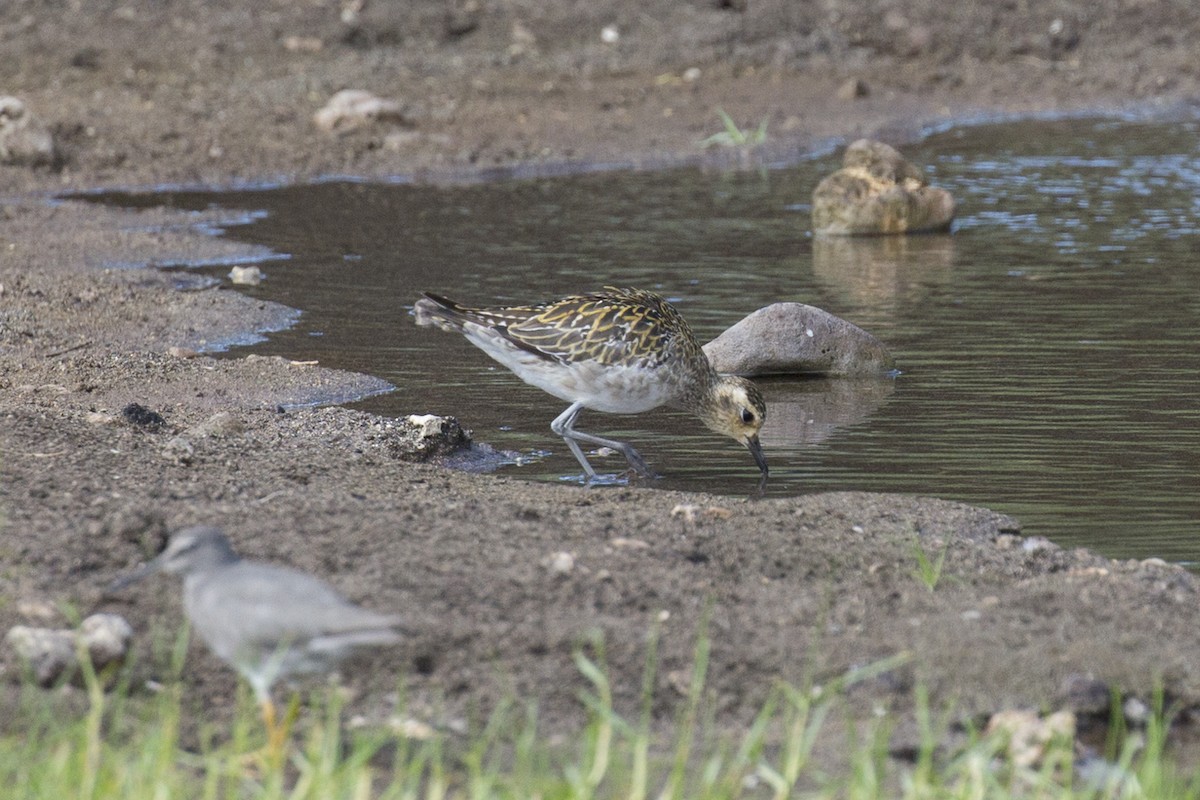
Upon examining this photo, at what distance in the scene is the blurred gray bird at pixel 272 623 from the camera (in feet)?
14.7

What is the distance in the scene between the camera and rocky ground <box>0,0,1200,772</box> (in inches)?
213

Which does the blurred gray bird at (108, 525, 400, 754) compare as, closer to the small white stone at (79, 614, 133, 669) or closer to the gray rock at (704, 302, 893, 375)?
the small white stone at (79, 614, 133, 669)

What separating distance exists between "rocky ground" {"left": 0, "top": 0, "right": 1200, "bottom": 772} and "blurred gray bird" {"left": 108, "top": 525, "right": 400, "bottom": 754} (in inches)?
21.9

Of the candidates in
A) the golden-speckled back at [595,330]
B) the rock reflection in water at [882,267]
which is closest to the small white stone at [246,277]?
the rock reflection in water at [882,267]

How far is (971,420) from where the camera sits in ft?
31.3

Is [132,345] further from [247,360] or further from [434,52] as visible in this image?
[434,52]

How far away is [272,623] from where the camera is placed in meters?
4.48

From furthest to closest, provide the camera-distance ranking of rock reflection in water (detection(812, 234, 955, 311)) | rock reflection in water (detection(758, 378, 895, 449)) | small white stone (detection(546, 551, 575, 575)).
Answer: rock reflection in water (detection(812, 234, 955, 311)) → rock reflection in water (detection(758, 378, 895, 449)) → small white stone (detection(546, 551, 575, 575))

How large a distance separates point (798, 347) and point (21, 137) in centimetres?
1089

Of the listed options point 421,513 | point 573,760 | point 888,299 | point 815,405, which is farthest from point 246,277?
point 573,760

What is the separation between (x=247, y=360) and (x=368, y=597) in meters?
5.41

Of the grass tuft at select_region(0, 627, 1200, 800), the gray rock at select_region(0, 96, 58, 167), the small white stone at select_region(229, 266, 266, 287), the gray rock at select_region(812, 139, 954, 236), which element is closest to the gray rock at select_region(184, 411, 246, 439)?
the grass tuft at select_region(0, 627, 1200, 800)

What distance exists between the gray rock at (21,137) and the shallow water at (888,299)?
1349 mm

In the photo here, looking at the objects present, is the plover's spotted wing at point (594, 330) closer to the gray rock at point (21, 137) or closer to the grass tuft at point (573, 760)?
the grass tuft at point (573, 760)
